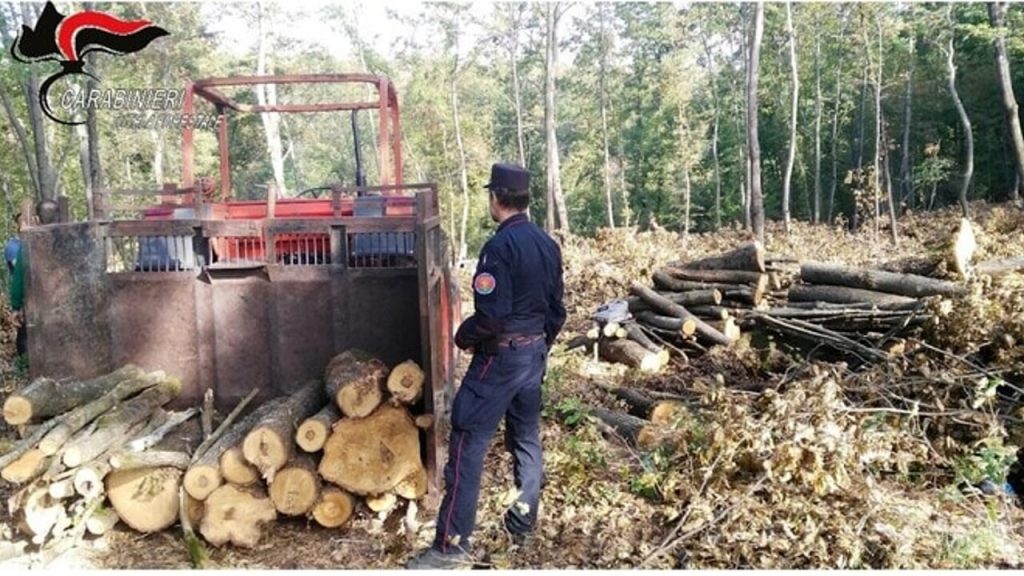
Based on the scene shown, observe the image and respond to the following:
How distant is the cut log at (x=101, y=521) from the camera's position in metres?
4.11

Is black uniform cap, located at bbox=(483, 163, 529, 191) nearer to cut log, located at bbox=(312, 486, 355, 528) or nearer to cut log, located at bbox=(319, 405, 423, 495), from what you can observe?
cut log, located at bbox=(319, 405, 423, 495)

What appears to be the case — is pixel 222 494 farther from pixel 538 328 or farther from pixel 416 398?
pixel 538 328

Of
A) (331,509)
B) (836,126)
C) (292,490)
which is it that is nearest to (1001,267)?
(331,509)

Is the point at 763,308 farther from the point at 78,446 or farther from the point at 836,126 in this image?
the point at 836,126

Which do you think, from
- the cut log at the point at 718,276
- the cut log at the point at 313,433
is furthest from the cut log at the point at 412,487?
the cut log at the point at 718,276

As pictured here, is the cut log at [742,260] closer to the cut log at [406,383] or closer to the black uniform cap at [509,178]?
the black uniform cap at [509,178]

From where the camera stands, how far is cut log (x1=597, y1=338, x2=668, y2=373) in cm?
801

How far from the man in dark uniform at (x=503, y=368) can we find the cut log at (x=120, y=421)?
199 centimetres

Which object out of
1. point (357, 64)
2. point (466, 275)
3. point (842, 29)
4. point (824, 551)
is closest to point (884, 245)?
point (466, 275)

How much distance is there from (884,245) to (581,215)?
78.8 ft

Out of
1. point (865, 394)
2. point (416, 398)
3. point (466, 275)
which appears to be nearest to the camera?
point (416, 398)

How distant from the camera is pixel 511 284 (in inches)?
154

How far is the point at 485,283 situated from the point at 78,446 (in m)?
2.49

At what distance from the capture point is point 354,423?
4242mm
